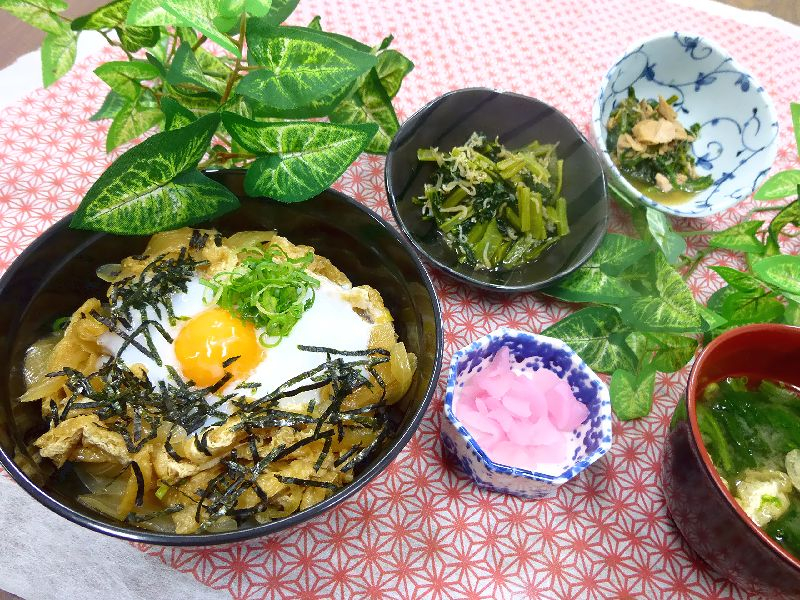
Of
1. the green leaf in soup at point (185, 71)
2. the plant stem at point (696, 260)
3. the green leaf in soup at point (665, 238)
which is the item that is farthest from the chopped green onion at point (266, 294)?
the plant stem at point (696, 260)

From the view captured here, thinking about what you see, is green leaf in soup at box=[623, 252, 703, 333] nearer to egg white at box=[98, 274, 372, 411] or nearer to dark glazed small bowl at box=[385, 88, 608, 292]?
dark glazed small bowl at box=[385, 88, 608, 292]

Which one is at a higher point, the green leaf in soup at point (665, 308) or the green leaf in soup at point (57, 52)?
the green leaf in soup at point (57, 52)

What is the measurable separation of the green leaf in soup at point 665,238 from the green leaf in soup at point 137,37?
5.24 feet

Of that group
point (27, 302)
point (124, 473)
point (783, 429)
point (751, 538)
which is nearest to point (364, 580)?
point (124, 473)

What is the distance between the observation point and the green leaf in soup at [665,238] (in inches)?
77.7

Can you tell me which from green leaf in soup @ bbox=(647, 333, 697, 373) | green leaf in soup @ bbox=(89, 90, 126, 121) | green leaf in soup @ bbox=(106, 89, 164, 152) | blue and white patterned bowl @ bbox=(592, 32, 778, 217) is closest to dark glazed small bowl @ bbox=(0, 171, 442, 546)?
green leaf in soup @ bbox=(106, 89, 164, 152)

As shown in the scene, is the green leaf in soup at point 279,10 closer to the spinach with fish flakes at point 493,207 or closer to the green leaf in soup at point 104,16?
the green leaf in soup at point 104,16

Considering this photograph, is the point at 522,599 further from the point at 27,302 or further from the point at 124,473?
the point at 27,302

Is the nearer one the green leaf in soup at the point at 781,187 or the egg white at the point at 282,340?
the egg white at the point at 282,340

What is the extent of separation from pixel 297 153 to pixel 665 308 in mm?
1185

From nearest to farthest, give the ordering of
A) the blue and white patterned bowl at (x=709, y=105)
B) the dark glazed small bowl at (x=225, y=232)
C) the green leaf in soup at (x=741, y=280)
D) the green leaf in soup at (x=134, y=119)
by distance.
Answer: the dark glazed small bowl at (x=225, y=232) → the green leaf in soup at (x=134, y=119) → the green leaf in soup at (x=741, y=280) → the blue and white patterned bowl at (x=709, y=105)

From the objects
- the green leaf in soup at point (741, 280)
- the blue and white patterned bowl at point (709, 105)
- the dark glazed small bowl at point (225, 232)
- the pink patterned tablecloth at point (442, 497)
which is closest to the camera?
the dark glazed small bowl at point (225, 232)

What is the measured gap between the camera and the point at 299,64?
5.21 ft

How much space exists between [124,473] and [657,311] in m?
1.55
